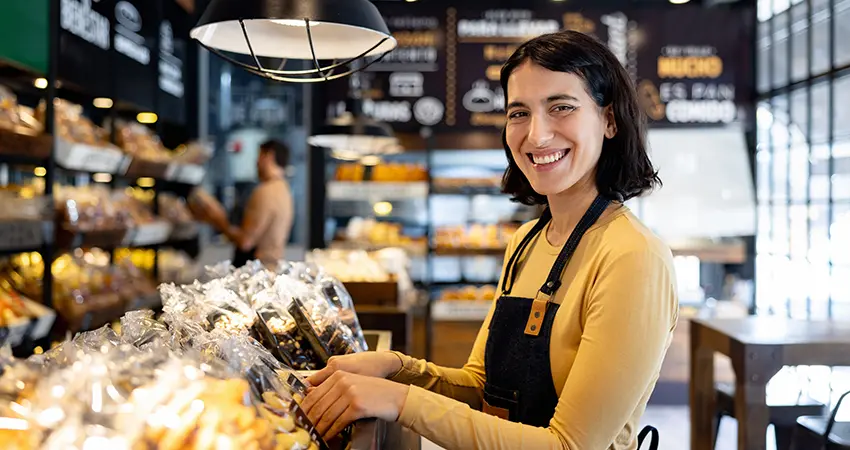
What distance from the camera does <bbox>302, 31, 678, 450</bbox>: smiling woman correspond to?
4.10 ft

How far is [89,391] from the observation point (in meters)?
0.82

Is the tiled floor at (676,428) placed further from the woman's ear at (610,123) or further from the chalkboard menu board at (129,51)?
the chalkboard menu board at (129,51)

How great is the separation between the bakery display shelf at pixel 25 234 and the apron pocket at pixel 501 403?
2419 millimetres

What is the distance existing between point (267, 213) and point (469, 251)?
175 centimetres

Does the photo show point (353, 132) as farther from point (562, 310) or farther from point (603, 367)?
point (603, 367)

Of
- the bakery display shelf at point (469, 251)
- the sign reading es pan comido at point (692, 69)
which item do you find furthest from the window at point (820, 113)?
the bakery display shelf at point (469, 251)

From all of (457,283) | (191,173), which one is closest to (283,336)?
(191,173)

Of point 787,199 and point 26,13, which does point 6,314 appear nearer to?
point 26,13

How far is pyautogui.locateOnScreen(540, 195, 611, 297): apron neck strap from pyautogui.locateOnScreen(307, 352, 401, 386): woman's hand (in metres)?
0.34

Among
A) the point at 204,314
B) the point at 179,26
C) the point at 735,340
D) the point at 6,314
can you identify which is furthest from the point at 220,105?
the point at 204,314

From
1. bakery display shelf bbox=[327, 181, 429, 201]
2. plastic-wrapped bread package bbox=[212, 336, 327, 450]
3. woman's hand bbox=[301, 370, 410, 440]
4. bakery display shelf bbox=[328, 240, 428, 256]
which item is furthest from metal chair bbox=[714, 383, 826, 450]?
bakery display shelf bbox=[327, 181, 429, 201]

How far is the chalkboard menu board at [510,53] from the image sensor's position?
255 inches

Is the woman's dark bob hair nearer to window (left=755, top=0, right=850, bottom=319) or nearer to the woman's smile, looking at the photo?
the woman's smile

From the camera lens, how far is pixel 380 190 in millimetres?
6504
